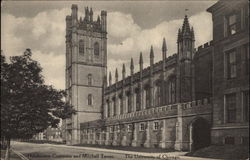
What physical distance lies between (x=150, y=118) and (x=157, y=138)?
254 cm

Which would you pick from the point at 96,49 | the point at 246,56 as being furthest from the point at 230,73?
the point at 96,49

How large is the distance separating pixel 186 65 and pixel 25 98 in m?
26.6

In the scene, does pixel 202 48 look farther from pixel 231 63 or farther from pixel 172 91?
pixel 231 63

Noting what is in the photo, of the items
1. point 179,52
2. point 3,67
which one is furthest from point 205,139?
point 3,67

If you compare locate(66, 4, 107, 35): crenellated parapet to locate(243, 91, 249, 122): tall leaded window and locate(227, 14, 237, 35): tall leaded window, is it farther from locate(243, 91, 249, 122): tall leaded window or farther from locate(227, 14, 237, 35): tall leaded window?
locate(243, 91, 249, 122): tall leaded window

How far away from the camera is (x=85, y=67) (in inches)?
2704

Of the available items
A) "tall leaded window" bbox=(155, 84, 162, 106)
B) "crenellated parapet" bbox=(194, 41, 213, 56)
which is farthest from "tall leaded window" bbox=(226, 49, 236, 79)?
"tall leaded window" bbox=(155, 84, 162, 106)

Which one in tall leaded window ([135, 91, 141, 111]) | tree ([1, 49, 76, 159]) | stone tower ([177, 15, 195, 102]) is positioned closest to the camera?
tree ([1, 49, 76, 159])

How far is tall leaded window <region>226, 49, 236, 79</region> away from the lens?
23608 mm

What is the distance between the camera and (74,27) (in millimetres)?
67812

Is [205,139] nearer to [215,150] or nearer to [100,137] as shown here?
[215,150]

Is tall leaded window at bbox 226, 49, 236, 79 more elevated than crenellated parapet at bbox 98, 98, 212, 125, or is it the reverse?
tall leaded window at bbox 226, 49, 236, 79

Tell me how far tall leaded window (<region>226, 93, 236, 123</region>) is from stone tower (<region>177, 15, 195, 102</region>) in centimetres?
1469

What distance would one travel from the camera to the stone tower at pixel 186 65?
38.2 metres
